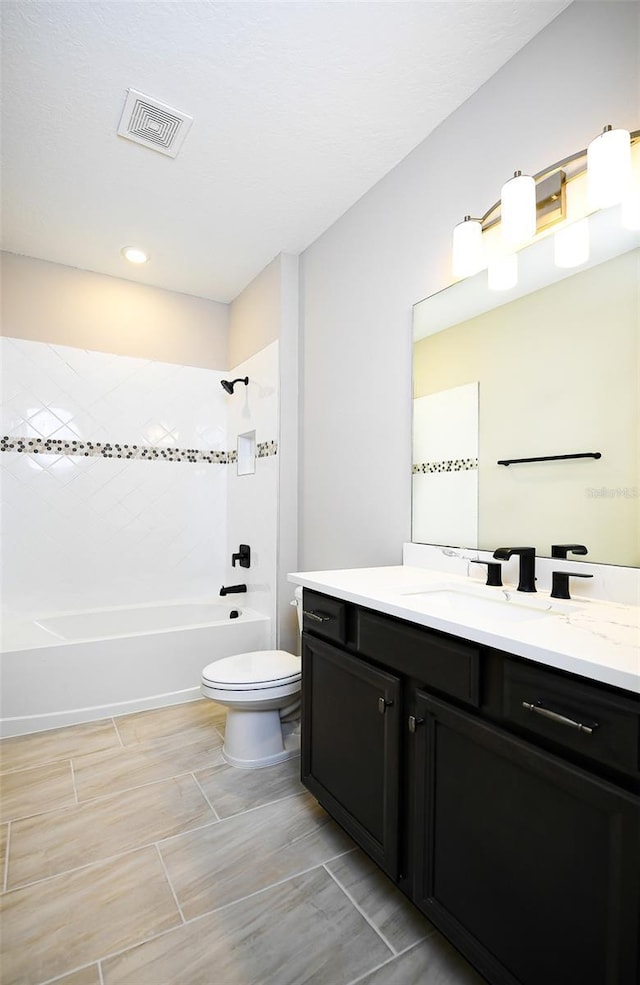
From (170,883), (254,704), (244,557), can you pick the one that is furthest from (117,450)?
(170,883)

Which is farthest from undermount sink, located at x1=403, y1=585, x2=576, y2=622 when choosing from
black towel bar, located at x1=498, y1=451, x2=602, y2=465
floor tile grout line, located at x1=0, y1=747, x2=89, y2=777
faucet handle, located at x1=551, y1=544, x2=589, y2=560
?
floor tile grout line, located at x1=0, y1=747, x2=89, y2=777

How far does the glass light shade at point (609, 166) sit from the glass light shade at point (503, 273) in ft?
1.00

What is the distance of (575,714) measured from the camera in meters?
0.81

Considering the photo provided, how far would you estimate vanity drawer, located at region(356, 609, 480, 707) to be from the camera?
1021 millimetres

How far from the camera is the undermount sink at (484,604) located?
1.25 m

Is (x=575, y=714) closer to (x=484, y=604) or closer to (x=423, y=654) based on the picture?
(x=423, y=654)

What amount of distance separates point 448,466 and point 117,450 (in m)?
2.33

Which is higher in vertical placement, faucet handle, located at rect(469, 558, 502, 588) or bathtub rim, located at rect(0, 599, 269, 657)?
faucet handle, located at rect(469, 558, 502, 588)

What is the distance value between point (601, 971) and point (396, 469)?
5.28 feet

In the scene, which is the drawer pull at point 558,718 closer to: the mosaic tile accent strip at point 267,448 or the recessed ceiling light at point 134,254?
the mosaic tile accent strip at point 267,448

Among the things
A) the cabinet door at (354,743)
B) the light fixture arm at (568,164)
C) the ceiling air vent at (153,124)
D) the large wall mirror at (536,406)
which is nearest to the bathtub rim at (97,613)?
the cabinet door at (354,743)

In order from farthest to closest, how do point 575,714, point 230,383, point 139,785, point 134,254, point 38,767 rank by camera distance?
1. point 230,383
2. point 134,254
3. point 38,767
4. point 139,785
5. point 575,714

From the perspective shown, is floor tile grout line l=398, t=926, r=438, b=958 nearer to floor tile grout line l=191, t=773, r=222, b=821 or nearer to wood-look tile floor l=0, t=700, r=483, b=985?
wood-look tile floor l=0, t=700, r=483, b=985

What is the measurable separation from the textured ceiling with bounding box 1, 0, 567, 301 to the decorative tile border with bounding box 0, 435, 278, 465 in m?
1.19
